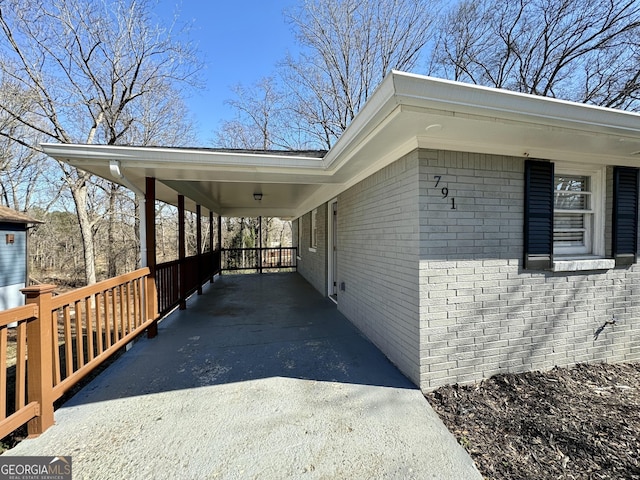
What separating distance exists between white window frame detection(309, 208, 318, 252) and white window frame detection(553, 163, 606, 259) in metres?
5.27

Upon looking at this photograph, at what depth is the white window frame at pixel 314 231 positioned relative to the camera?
7.58m

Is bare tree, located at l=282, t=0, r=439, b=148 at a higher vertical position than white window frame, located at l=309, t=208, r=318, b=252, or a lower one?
higher

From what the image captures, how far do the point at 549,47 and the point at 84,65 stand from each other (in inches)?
531

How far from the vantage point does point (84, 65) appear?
26.2ft

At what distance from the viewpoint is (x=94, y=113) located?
883 cm

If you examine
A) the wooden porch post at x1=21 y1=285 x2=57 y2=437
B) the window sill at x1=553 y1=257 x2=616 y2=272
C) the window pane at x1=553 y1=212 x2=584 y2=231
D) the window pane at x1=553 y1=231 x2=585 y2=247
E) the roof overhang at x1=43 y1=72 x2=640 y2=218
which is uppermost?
the roof overhang at x1=43 y1=72 x2=640 y2=218

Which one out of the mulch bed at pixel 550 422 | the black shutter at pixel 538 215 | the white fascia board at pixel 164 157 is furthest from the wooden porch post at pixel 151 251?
the black shutter at pixel 538 215

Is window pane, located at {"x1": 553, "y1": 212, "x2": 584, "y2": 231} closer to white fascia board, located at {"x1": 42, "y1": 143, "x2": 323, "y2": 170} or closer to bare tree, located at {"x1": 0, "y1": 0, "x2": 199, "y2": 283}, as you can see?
white fascia board, located at {"x1": 42, "y1": 143, "x2": 323, "y2": 170}

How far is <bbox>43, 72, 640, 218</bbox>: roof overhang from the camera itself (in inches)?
72.2

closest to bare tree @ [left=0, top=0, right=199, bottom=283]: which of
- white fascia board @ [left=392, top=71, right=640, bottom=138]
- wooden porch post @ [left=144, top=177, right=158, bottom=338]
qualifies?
wooden porch post @ [left=144, top=177, right=158, bottom=338]

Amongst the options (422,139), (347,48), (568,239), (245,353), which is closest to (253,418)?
(245,353)

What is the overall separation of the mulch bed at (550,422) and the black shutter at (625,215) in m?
1.31

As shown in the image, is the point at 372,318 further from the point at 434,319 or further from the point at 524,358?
the point at 524,358

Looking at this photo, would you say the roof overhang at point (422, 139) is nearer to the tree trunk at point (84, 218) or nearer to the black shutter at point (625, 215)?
the black shutter at point (625, 215)
